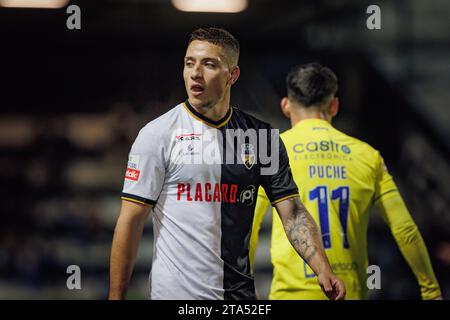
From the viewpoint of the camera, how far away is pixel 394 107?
16.1 ft

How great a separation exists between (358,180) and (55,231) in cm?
197

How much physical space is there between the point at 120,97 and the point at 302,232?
183cm

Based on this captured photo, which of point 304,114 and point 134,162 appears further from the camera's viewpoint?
point 304,114

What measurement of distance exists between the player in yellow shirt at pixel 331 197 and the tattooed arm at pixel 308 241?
305mm

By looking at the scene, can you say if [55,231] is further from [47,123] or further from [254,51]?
[254,51]

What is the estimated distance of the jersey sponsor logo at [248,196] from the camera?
304 centimetres

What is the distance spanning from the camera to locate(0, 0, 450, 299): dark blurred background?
4402 millimetres

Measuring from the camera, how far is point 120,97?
14.6ft

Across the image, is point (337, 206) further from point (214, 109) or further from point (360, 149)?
point (214, 109)

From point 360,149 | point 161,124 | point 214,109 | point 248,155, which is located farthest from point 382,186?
point 161,124

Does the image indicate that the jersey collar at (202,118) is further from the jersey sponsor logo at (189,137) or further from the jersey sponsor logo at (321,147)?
the jersey sponsor logo at (321,147)

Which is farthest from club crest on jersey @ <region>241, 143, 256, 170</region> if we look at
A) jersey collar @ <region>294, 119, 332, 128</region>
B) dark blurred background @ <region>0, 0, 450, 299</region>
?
dark blurred background @ <region>0, 0, 450, 299</region>

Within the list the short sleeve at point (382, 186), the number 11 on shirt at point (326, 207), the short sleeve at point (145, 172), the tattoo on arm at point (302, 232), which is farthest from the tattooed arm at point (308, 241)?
the short sleeve at point (382, 186)

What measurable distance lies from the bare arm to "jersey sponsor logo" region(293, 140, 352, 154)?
1.15 m
